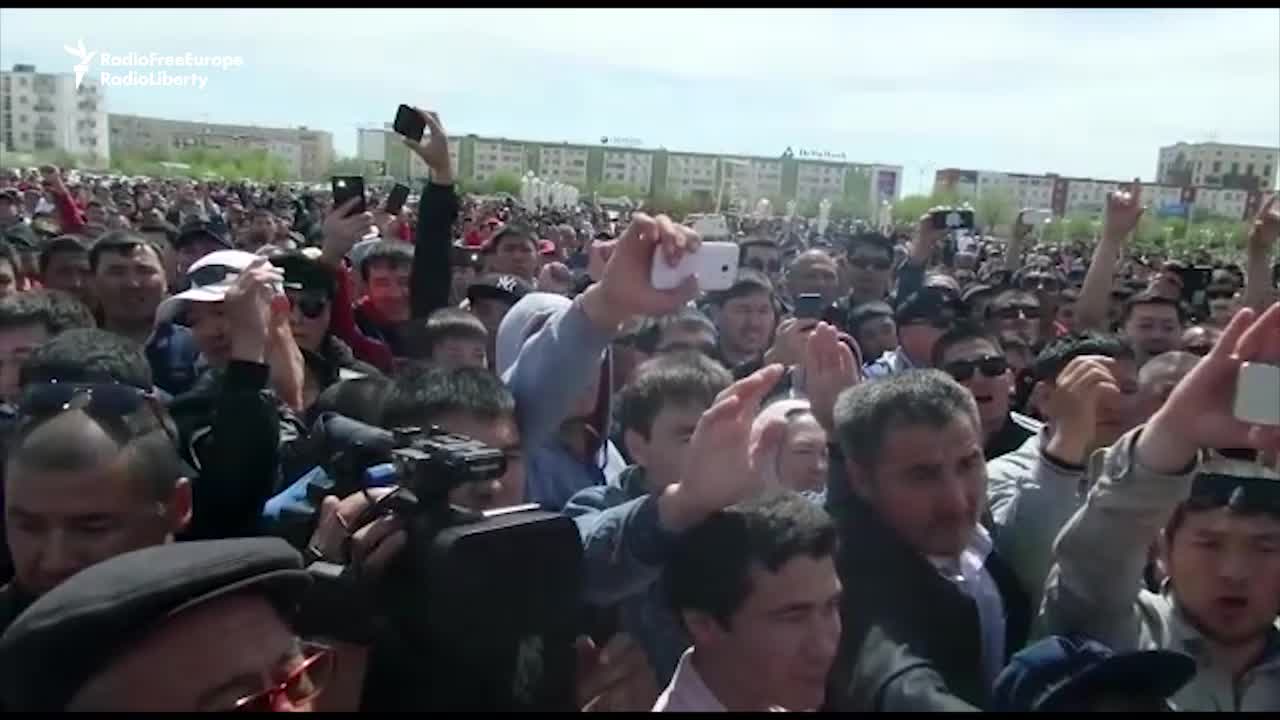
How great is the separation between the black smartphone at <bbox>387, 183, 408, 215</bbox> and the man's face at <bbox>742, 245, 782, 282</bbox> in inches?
92.5

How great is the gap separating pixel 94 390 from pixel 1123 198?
453 cm

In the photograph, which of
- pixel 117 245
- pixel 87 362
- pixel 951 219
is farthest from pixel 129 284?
pixel 951 219

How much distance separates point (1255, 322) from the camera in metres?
1.90

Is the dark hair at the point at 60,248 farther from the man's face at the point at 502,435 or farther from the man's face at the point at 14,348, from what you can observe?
the man's face at the point at 502,435

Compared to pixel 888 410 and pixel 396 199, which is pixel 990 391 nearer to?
pixel 888 410

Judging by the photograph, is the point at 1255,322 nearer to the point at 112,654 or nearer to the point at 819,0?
the point at 819,0

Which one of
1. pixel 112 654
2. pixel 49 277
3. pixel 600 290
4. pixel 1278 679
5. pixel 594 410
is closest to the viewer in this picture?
pixel 112 654

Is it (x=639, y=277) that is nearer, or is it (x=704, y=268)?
(x=704, y=268)

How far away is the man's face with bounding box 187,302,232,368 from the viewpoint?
352 cm

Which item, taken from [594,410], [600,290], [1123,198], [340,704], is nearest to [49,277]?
[594,410]

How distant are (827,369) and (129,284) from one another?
9.99 feet

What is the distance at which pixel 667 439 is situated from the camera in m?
2.93

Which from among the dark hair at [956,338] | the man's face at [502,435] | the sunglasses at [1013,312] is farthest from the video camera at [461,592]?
the sunglasses at [1013,312]

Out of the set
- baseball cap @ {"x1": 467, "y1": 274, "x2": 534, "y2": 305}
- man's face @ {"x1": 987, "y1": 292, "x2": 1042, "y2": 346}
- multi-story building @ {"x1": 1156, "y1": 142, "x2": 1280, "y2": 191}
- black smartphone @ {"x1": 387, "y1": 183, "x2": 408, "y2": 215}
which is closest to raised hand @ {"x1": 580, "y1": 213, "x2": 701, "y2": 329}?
baseball cap @ {"x1": 467, "y1": 274, "x2": 534, "y2": 305}
